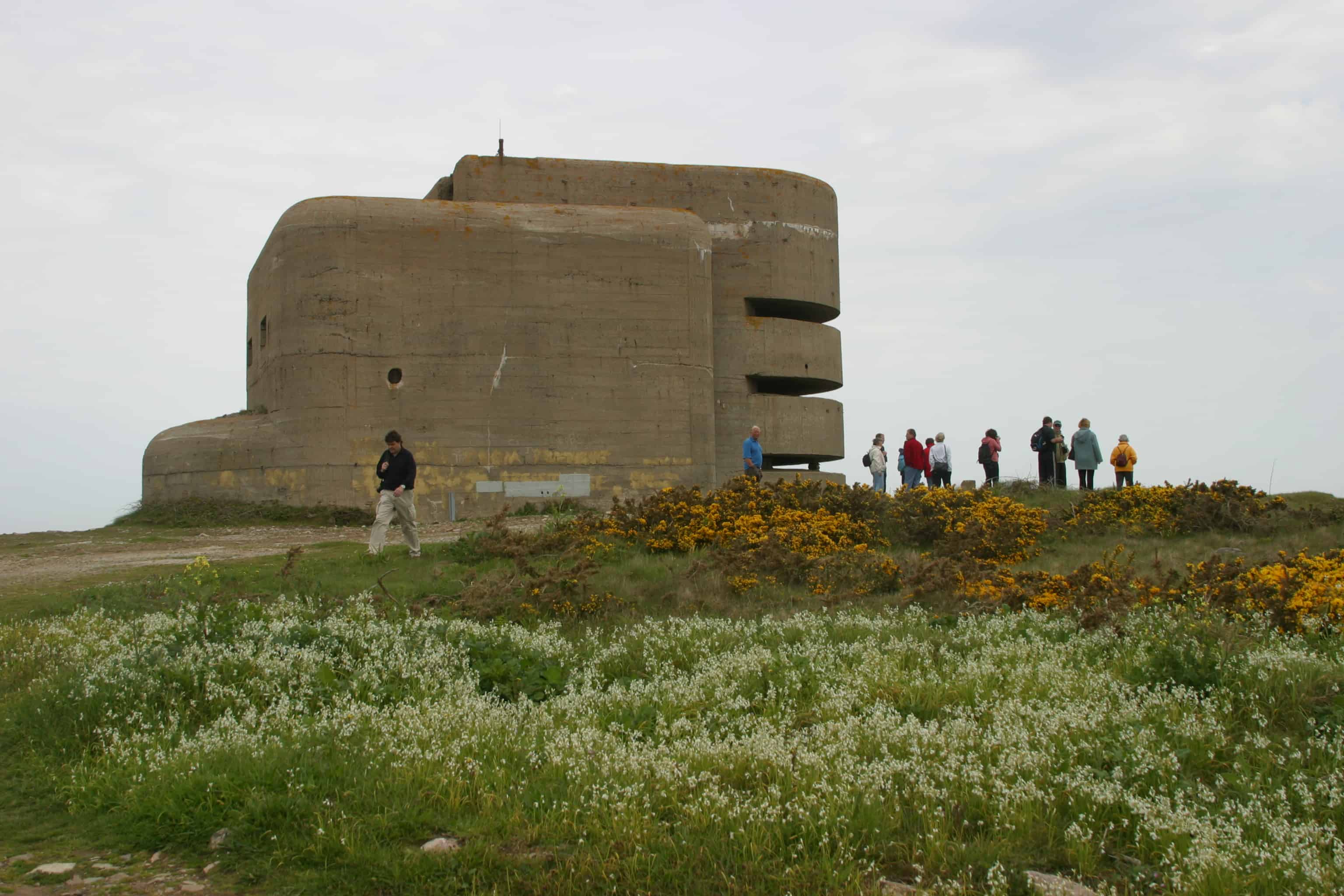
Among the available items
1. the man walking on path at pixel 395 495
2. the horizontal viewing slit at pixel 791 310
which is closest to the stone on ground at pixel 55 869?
the man walking on path at pixel 395 495

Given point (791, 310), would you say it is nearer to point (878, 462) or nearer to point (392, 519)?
point (878, 462)

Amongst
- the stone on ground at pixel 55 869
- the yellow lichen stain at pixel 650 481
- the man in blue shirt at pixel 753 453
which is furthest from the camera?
the yellow lichen stain at pixel 650 481

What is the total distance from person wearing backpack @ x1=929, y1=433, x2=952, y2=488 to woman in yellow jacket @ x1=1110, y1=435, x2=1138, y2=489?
2964 mm

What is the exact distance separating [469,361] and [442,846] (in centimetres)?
1623

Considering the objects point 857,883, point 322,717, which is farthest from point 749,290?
point 857,883

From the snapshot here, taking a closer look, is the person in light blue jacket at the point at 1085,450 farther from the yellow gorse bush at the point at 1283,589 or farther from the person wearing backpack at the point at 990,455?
the yellow gorse bush at the point at 1283,589

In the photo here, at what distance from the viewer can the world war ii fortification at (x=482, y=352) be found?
64.8ft

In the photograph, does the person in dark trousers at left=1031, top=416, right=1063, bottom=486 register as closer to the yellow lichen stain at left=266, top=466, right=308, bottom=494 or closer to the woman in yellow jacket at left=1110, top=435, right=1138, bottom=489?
the woman in yellow jacket at left=1110, top=435, right=1138, bottom=489

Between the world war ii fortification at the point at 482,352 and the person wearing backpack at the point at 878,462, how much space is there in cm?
211

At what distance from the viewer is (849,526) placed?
13602mm

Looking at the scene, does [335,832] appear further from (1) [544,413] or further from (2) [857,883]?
(1) [544,413]

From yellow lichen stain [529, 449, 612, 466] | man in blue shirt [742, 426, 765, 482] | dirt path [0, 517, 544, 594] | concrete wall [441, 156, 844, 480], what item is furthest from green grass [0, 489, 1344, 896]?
concrete wall [441, 156, 844, 480]

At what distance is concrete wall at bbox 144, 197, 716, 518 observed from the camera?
19734 mm

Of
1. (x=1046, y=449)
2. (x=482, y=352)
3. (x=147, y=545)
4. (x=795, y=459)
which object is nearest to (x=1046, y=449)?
(x=1046, y=449)
